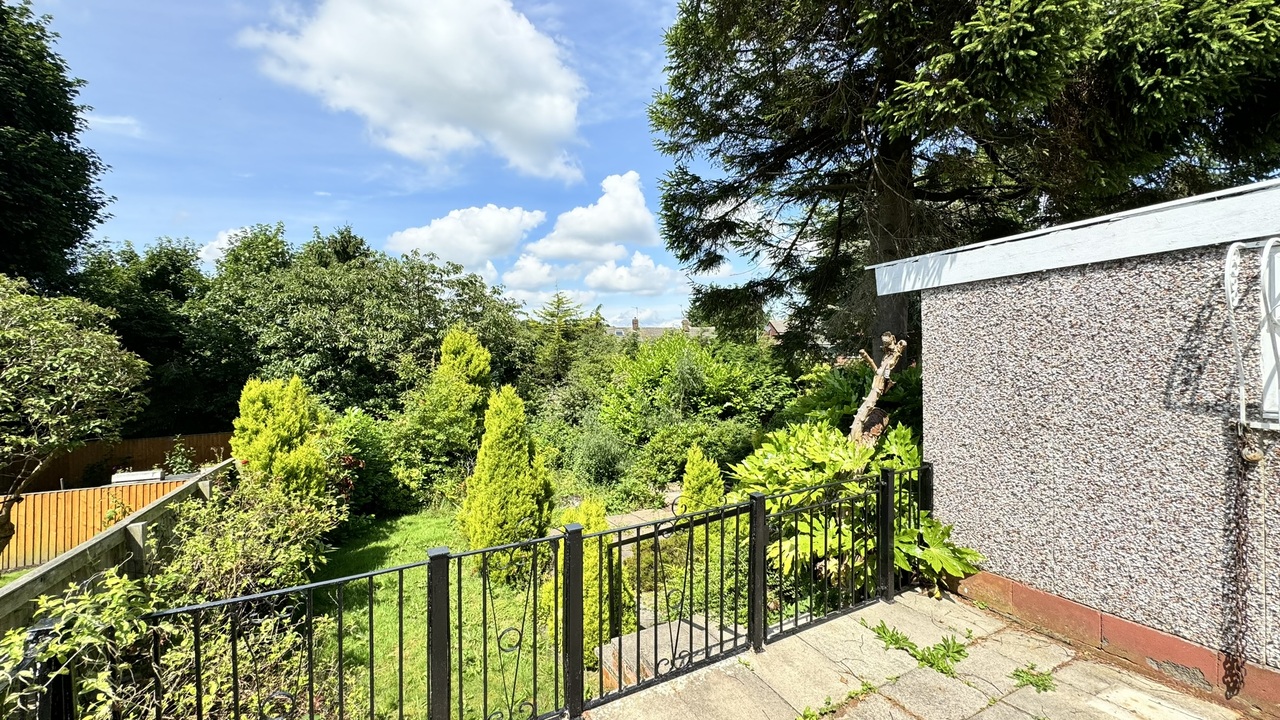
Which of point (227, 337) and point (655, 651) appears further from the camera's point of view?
point (227, 337)

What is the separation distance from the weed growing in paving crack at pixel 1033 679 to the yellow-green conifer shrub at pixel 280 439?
7432mm

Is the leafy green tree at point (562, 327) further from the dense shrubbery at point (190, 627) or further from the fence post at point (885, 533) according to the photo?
the fence post at point (885, 533)

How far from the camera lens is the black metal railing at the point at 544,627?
2.44 m

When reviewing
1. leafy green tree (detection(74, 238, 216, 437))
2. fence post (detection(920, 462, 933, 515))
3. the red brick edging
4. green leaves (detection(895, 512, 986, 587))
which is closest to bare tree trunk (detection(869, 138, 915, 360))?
fence post (detection(920, 462, 933, 515))

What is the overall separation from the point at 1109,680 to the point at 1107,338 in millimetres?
2022

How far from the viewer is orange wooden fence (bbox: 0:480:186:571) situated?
722 cm

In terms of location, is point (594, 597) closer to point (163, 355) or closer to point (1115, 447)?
point (1115, 447)

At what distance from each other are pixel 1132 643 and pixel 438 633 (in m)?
3.99

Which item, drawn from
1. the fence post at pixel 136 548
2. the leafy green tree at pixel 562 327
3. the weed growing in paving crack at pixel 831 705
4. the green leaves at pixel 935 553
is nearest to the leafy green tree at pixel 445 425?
the fence post at pixel 136 548

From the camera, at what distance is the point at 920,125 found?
181 inches

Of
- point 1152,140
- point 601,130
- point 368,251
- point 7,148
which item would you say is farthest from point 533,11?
point 368,251

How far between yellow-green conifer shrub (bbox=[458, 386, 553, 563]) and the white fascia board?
4.48 meters

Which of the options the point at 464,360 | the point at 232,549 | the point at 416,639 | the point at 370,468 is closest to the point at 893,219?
the point at 416,639

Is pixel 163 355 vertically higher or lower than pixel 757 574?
higher
